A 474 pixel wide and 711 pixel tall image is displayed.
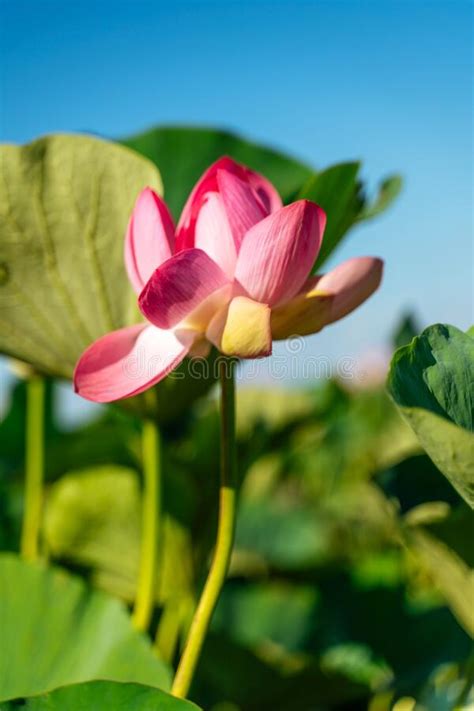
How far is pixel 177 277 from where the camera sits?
45 cm

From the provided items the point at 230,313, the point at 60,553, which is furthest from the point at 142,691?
the point at 60,553

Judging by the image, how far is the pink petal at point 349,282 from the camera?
501 mm

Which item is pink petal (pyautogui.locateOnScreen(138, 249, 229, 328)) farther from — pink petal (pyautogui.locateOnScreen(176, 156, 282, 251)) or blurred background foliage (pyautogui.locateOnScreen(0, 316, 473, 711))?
blurred background foliage (pyautogui.locateOnScreen(0, 316, 473, 711))

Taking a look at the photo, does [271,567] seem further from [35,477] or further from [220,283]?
[220,283]

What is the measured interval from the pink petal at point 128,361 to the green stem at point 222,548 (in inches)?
1.1

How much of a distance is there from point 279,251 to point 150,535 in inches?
12.8

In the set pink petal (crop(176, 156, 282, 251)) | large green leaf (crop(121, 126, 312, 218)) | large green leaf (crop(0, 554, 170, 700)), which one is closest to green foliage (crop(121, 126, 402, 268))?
large green leaf (crop(121, 126, 312, 218))

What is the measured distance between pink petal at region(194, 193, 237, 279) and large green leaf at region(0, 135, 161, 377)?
5.7 inches

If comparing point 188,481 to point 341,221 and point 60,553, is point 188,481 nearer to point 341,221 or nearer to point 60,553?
point 60,553

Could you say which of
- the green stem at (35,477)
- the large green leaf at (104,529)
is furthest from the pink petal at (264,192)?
the large green leaf at (104,529)

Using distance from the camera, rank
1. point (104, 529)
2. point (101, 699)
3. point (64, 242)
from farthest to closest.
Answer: point (104, 529) < point (64, 242) < point (101, 699)

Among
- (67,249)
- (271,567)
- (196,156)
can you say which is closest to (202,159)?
(196,156)

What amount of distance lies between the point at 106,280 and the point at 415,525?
0.92 ft

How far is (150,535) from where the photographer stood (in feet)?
2.30
